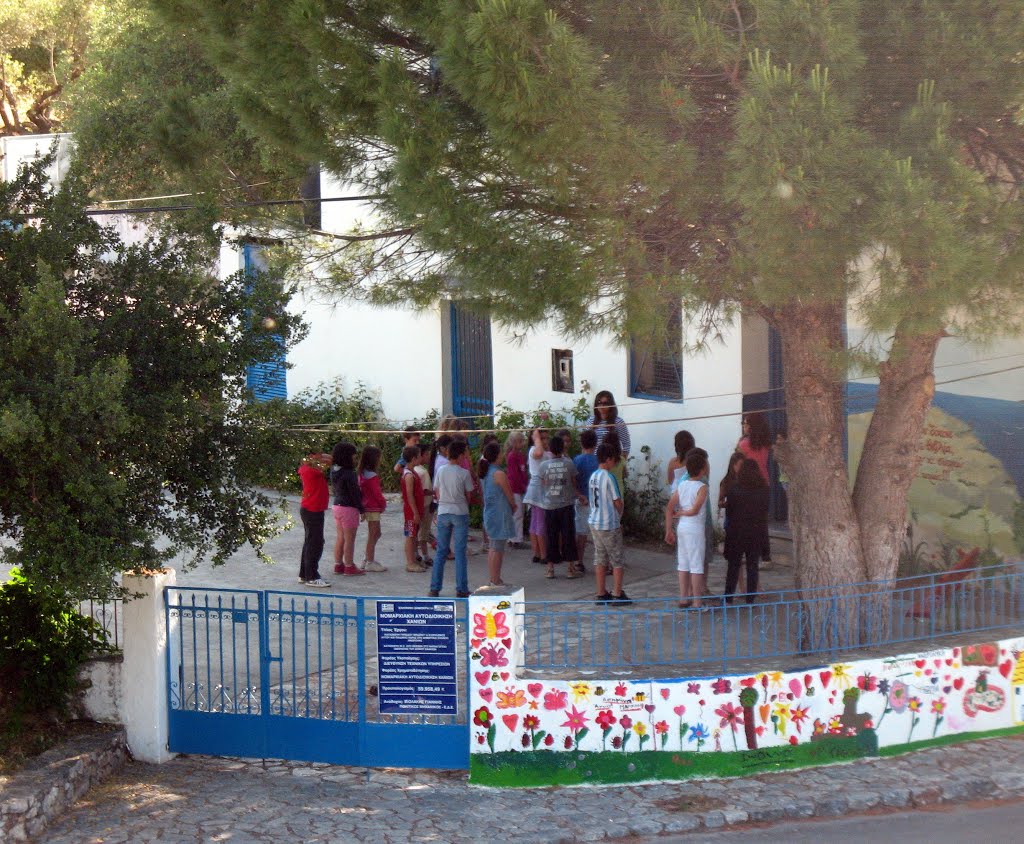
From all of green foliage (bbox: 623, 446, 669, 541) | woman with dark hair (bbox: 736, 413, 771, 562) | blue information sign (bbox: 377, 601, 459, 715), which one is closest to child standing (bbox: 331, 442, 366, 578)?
green foliage (bbox: 623, 446, 669, 541)

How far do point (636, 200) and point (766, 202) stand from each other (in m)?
1.16

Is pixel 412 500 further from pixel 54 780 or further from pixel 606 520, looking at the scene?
pixel 54 780

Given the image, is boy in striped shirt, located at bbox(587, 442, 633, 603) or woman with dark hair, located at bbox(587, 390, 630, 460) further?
woman with dark hair, located at bbox(587, 390, 630, 460)

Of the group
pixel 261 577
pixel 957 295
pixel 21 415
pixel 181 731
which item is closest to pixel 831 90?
pixel 957 295

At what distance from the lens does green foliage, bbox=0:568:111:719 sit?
802cm

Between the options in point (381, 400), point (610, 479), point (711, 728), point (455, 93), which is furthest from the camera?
point (381, 400)

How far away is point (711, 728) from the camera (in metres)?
7.58

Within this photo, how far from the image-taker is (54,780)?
7258 millimetres

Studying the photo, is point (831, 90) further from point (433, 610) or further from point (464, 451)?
point (464, 451)

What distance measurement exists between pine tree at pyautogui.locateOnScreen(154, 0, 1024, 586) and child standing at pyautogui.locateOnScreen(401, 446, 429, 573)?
3960mm

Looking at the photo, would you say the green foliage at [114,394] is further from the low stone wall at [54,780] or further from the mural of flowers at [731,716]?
the mural of flowers at [731,716]

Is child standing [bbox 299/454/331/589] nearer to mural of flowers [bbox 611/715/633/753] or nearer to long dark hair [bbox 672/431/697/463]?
long dark hair [bbox 672/431/697/463]

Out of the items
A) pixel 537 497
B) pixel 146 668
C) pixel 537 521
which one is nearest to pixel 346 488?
pixel 537 497

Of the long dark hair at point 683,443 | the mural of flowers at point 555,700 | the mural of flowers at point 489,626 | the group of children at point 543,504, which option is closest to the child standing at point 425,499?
the group of children at point 543,504
